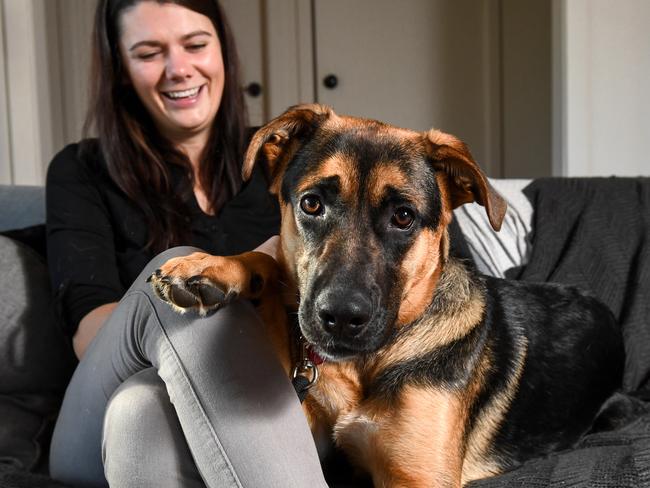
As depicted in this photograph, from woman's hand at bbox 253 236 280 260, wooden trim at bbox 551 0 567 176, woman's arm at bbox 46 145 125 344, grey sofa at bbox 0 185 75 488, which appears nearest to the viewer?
woman's hand at bbox 253 236 280 260

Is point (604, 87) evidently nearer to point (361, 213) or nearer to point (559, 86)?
point (559, 86)

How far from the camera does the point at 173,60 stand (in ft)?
6.55

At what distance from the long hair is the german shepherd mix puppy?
49cm

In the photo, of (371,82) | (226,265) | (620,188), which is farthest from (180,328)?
(371,82)

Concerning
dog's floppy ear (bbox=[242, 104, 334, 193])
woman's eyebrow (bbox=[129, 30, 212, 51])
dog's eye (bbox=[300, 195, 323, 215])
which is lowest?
dog's eye (bbox=[300, 195, 323, 215])

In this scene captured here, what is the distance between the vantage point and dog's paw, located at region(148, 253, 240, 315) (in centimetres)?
127

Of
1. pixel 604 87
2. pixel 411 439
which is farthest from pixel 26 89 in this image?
pixel 411 439

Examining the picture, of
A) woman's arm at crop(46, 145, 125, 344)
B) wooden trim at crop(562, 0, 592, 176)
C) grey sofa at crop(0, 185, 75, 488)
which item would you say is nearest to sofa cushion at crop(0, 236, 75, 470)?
grey sofa at crop(0, 185, 75, 488)

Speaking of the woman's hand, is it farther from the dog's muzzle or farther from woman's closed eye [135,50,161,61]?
woman's closed eye [135,50,161,61]

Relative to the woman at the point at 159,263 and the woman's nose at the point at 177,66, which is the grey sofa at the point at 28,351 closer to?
the woman at the point at 159,263

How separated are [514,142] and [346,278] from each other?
4.28 meters

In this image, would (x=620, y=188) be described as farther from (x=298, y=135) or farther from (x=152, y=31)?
(x=152, y=31)

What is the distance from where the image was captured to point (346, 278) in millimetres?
1291

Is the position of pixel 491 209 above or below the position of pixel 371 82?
below
